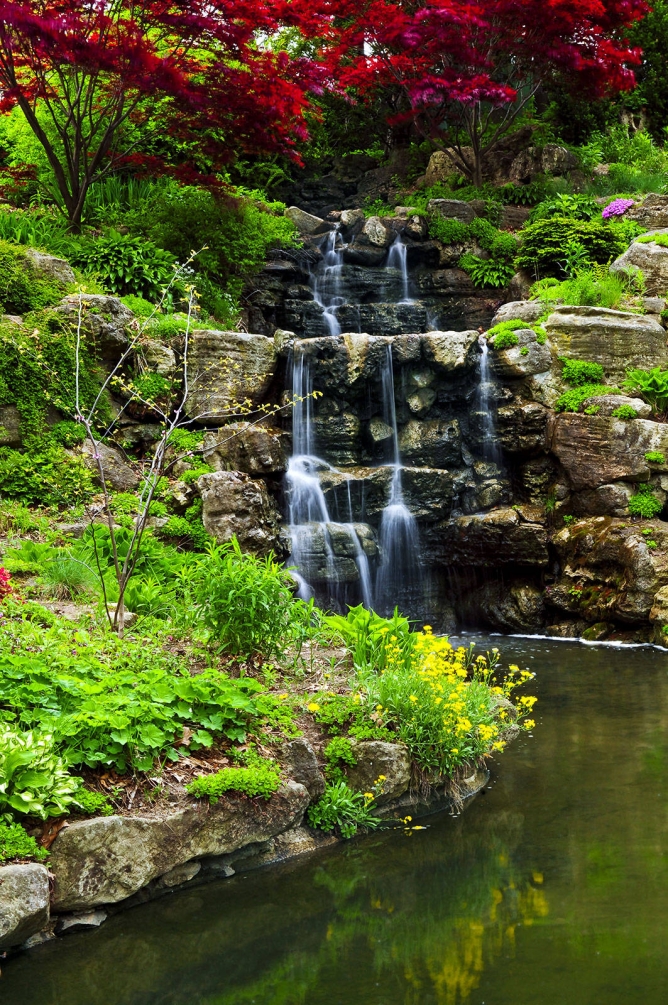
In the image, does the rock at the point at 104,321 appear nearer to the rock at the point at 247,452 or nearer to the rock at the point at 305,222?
the rock at the point at 247,452

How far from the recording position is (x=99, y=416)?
10602 millimetres

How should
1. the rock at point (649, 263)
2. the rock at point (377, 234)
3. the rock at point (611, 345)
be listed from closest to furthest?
the rock at point (611, 345), the rock at point (649, 263), the rock at point (377, 234)

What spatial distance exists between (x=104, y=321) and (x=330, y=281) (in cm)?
526

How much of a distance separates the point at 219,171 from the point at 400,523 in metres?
9.49

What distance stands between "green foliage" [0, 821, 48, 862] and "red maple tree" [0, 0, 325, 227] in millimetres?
10222

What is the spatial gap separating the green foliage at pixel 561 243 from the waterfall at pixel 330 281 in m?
3.07

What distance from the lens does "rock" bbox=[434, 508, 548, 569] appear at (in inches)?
451

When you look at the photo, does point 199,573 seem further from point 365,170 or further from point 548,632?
point 365,170

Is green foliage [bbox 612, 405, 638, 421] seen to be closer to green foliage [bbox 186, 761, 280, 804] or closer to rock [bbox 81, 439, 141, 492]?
rock [bbox 81, 439, 141, 492]

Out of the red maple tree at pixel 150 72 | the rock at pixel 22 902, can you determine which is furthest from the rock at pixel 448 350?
the rock at pixel 22 902

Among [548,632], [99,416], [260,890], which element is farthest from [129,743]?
[548,632]

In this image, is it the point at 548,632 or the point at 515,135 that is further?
the point at 515,135

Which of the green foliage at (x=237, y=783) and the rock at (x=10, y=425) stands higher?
the rock at (x=10, y=425)

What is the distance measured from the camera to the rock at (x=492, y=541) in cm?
1145
